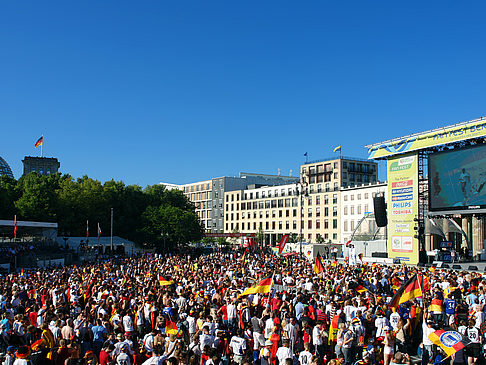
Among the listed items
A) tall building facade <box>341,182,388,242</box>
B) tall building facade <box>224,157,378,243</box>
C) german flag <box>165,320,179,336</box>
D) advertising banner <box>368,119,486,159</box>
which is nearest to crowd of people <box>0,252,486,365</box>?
german flag <box>165,320,179,336</box>

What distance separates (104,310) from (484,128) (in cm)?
3457

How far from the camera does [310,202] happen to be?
96.2 metres

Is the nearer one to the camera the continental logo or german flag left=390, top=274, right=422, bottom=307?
german flag left=390, top=274, right=422, bottom=307

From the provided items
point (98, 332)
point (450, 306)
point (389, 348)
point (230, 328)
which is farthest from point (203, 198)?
point (389, 348)

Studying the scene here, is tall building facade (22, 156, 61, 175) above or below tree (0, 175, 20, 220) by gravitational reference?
above

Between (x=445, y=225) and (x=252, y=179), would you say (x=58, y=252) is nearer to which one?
(x=445, y=225)

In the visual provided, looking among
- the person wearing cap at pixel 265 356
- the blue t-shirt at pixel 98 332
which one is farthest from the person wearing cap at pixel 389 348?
the blue t-shirt at pixel 98 332

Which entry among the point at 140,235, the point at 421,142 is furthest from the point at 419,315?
the point at 140,235

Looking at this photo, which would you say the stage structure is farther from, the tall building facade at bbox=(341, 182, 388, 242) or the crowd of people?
the tall building facade at bbox=(341, 182, 388, 242)

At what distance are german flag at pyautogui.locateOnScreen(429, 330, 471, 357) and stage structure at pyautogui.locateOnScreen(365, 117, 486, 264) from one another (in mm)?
32107

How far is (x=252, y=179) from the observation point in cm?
12438

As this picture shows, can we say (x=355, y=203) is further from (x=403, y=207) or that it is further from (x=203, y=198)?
(x=203, y=198)

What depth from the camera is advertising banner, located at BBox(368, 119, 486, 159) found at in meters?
38.8

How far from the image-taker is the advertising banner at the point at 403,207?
4531cm
